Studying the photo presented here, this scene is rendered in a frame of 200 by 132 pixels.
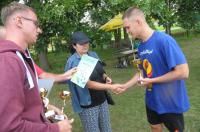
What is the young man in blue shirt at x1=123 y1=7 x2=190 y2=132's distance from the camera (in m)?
4.20

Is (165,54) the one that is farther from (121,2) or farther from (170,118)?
(121,2)

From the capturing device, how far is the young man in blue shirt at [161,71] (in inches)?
165

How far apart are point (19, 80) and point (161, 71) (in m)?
2.38

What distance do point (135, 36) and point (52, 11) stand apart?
14.9ft

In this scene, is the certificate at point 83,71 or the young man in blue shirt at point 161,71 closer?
the young man in blue shirt at point 161,71

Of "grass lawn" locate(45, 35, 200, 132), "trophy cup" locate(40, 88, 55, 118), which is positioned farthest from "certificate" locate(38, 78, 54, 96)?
"grass lawn" locate(45, 35, 200, 132)

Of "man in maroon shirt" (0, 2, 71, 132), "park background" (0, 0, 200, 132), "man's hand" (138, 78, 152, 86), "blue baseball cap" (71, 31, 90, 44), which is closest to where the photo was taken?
"man in maroon shirt" (0, 2, 71, 132)

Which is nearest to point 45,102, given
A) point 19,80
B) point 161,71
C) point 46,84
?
point 46,84

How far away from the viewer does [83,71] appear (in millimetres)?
4398

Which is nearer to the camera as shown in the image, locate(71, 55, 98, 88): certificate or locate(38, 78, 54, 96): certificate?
locate(38, 78, 54, 96): certificate

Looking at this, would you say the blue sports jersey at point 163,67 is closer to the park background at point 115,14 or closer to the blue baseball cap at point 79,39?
the blue baseball cap at point 79,39

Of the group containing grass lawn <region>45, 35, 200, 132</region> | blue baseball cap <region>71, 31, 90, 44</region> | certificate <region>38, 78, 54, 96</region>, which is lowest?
grass lawn <region>45, 35, 200, 132</region>

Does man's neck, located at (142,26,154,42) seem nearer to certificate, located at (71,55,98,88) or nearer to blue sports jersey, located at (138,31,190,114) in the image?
blue sports jersey, located at (138,31,190,114)

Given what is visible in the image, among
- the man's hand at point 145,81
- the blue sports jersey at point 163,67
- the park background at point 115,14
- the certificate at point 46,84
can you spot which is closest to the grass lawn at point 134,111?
the park background at point 115,14
